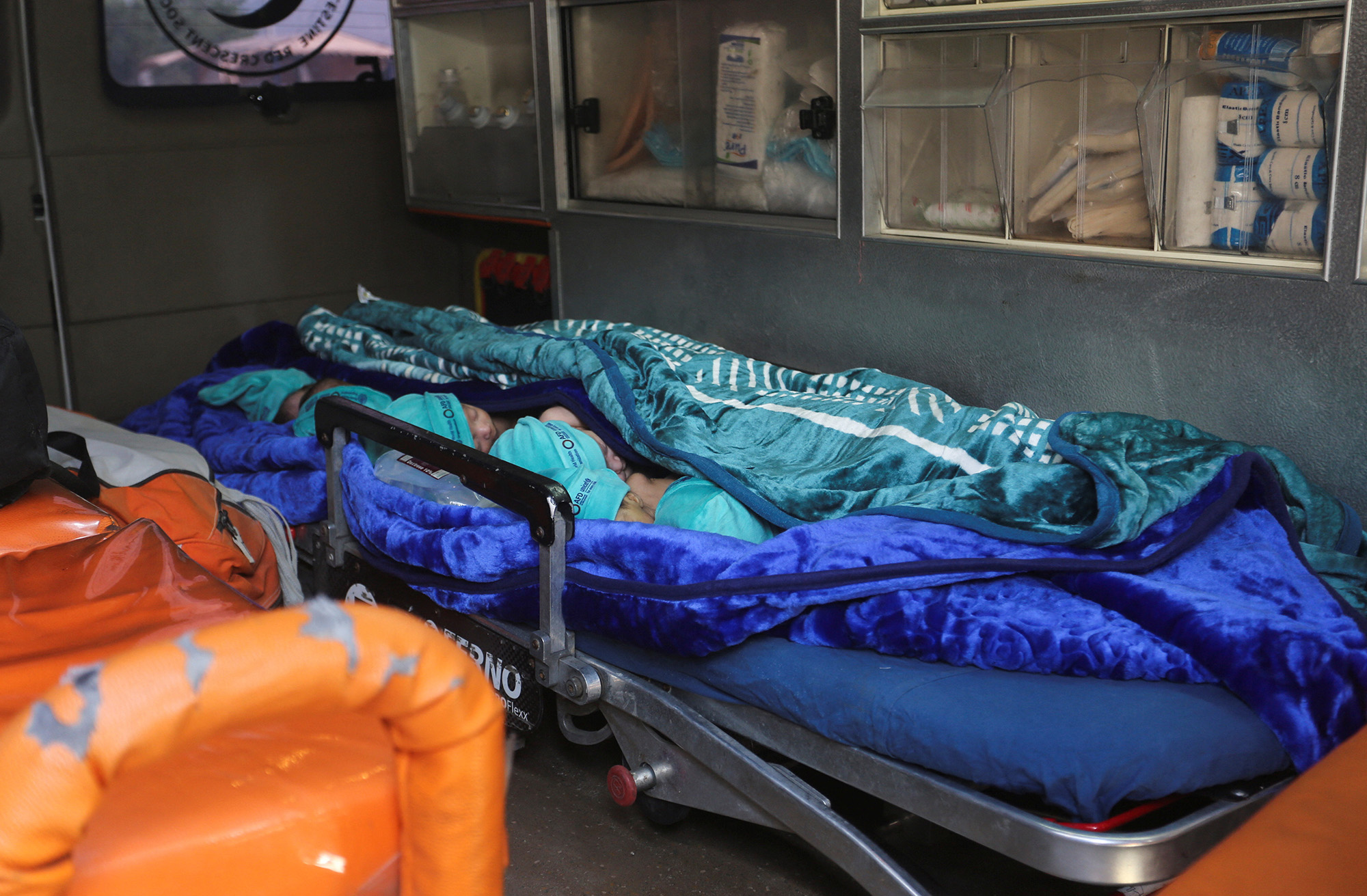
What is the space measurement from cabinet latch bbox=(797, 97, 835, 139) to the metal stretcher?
49.5 inches

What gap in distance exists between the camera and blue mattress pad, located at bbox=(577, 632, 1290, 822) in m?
1.27

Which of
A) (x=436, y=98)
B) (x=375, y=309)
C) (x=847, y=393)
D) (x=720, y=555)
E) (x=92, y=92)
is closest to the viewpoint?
(x=720, y=555)

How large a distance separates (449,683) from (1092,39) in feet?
6.45

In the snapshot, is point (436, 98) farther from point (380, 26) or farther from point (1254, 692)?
point (1254, 692)

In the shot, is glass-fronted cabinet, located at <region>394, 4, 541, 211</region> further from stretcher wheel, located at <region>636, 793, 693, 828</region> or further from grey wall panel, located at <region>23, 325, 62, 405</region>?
stretcher wheel, located at <region>636, 793, 693, 828</region>

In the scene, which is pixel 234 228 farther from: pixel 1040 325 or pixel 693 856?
pixel 693 856

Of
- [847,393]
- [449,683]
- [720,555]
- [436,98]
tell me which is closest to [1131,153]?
[847,393]

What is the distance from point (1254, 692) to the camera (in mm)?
1367

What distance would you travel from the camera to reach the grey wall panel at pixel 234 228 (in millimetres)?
3746

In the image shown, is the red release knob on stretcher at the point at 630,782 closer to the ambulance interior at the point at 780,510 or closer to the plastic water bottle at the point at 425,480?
the ambulance interior at the point at 780,510

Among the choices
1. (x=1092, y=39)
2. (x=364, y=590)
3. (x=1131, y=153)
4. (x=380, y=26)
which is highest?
(x=380, y=26)


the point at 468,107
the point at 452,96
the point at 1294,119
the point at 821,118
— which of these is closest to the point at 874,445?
the point at 1294,119

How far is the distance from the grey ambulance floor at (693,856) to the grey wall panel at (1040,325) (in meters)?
0.87

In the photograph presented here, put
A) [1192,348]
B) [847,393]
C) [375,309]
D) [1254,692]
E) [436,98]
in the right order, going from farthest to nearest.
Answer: [436,98] → [375,309] → [847,393] → [1192,348] → [1254,692]
